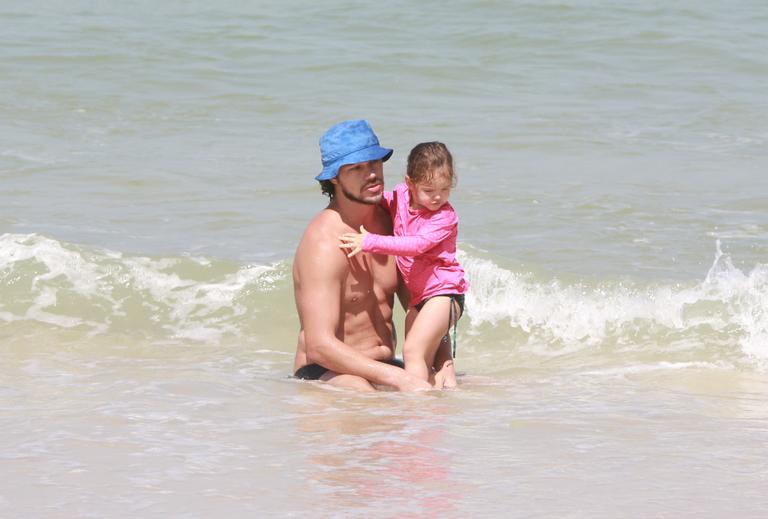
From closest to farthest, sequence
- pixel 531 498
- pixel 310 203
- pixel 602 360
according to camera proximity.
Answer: pixel 531 498 → pixel 602 360 → pixel 310 203

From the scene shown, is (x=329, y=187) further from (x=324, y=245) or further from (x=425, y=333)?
(x=425, y=333)

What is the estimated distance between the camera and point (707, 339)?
7367 millimetres

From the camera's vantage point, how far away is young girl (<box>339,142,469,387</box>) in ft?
17.3

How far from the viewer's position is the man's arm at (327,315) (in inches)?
210

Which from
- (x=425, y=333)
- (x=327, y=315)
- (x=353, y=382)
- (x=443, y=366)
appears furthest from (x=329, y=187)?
(x=443, y=366)

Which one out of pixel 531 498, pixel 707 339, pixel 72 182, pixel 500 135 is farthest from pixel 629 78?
pixel 531 498

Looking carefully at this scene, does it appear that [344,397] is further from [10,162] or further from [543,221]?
[10,162]

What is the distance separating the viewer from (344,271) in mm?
5395

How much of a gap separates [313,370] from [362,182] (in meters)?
0.92

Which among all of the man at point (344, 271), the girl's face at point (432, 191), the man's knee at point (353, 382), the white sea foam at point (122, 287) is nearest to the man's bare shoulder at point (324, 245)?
the man at point (344, 271)

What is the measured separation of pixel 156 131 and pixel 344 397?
8346 millimetres

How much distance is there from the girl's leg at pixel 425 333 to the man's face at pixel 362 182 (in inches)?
20.3

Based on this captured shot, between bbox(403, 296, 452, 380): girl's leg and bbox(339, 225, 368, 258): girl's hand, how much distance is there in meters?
0.43

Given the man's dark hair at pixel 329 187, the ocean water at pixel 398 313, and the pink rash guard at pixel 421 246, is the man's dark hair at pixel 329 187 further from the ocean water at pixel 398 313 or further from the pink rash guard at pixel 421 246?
the ocean water at pixel 398 313
